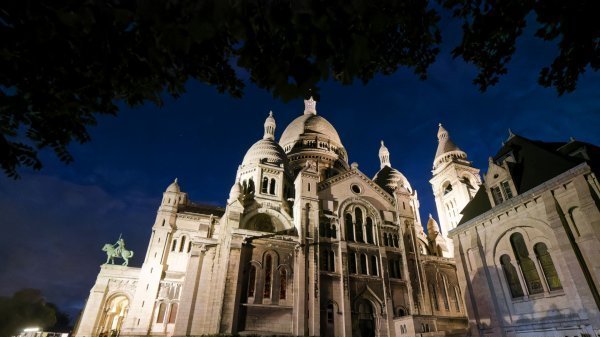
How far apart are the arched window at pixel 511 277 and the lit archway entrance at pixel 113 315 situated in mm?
39056

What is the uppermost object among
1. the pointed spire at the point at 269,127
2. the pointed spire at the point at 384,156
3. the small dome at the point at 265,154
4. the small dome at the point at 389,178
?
the pointed spire at the point at 384,156

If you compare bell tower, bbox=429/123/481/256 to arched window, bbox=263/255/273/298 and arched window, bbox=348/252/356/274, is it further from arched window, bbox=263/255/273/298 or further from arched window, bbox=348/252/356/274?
arched window, bbox=263/255/273/298

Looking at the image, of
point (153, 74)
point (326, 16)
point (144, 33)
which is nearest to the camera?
point (326, 16)

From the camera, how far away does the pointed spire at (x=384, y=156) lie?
59037mm

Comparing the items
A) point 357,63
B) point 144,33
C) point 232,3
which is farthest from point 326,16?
point 144,33

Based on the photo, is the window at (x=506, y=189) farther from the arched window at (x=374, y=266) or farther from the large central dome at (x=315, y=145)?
the large central dome at (x=315, y=145)

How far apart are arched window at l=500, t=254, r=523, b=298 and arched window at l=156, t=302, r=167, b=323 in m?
33.0

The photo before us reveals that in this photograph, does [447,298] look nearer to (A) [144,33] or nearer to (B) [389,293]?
(B) [389,293]

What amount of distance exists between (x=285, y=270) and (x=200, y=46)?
25.0 m

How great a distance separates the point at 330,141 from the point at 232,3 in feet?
159

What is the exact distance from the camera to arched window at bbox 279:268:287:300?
87.8 feet

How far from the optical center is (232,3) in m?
3.97

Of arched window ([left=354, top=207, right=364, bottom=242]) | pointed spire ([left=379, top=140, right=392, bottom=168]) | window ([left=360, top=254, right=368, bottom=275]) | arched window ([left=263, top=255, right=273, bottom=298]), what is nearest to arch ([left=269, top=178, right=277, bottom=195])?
arched window ([left=263, top=255, right=273, bottom=298])

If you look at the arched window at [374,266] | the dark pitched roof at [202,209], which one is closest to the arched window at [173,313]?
the dark pitched roof at [202,209]
